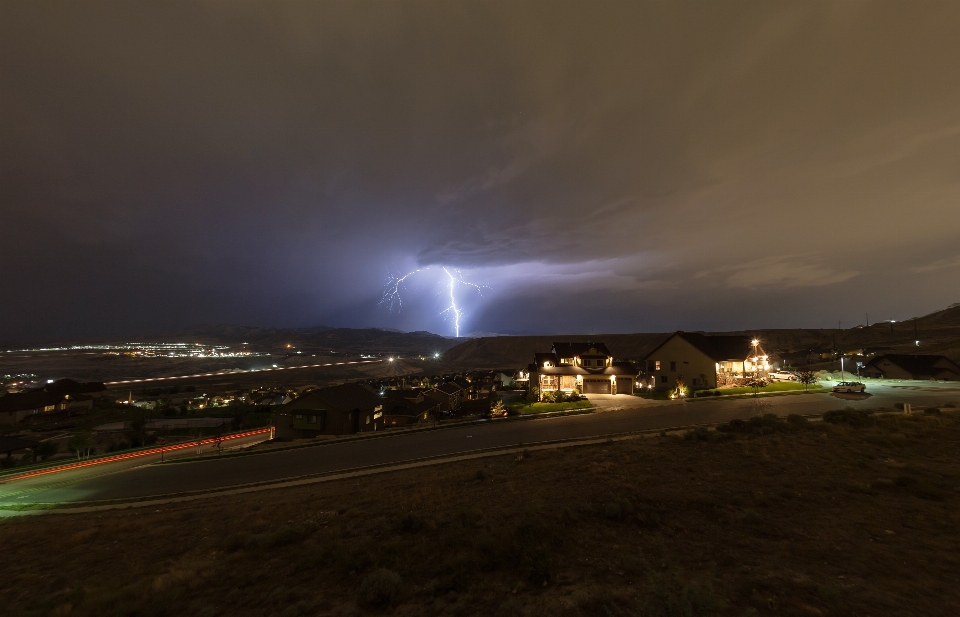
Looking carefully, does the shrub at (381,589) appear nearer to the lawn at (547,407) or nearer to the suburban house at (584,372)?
the lawn at (547,407)

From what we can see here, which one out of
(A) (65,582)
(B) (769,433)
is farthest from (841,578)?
(A) (65,582)

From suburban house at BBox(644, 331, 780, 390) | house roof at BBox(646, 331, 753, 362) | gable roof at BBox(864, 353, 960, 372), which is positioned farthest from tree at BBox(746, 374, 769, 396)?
gable roof at BBox(864, 353, 960, 372)

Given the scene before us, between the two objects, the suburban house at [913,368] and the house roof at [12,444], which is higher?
the suburban house at [913,368]

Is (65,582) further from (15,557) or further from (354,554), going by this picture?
(354,554)

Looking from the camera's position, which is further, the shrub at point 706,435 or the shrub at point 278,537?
the shrub at point 706,435

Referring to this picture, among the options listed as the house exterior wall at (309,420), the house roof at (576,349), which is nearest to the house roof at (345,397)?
the house exterior wall at (309,420)

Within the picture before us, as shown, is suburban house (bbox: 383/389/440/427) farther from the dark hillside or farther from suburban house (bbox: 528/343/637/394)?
the dark hillside

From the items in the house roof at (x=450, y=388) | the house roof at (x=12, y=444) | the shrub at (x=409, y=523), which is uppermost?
the shrub at (x=409, y=523)

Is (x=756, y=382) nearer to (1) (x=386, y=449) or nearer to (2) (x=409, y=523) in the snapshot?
(1) (x=386, y=449)
